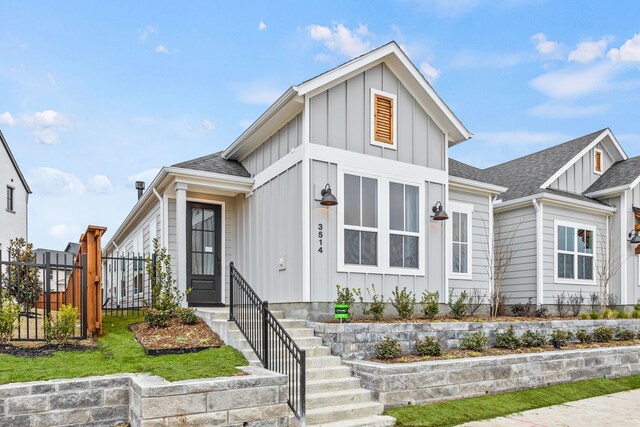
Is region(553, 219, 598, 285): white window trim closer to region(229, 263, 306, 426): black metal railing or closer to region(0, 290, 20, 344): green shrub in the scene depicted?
region(229, 263, 306, 426): black metal railing

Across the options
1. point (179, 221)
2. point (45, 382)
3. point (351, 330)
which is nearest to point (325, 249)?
point (351, 330)

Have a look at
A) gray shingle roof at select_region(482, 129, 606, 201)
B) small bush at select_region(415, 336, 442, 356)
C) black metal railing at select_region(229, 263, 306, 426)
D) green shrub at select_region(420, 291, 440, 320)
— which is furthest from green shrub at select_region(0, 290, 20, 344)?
gray shingle roof at select_region(482, 129, 606, 201)

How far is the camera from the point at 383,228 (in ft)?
Answer: 31.9

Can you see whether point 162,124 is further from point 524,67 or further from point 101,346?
point 524,67

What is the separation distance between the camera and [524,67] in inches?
629

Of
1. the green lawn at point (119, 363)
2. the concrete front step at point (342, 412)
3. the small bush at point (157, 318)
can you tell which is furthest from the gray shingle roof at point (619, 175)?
the small bush at point (157, 318)

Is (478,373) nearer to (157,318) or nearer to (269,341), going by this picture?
(269,341)

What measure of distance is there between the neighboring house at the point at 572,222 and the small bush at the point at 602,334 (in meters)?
2.29

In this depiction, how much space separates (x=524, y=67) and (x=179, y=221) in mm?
11536

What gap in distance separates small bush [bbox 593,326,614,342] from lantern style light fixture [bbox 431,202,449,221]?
441cm

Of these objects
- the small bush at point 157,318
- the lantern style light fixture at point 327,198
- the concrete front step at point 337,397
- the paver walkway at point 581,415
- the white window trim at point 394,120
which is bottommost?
the paver walkway at point 581,415

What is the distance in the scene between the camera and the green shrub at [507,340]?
31.0ft

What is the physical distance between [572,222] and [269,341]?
10742mm

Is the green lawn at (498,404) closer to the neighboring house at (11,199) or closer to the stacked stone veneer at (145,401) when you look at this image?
the stacked stone veneer at (145,401)
